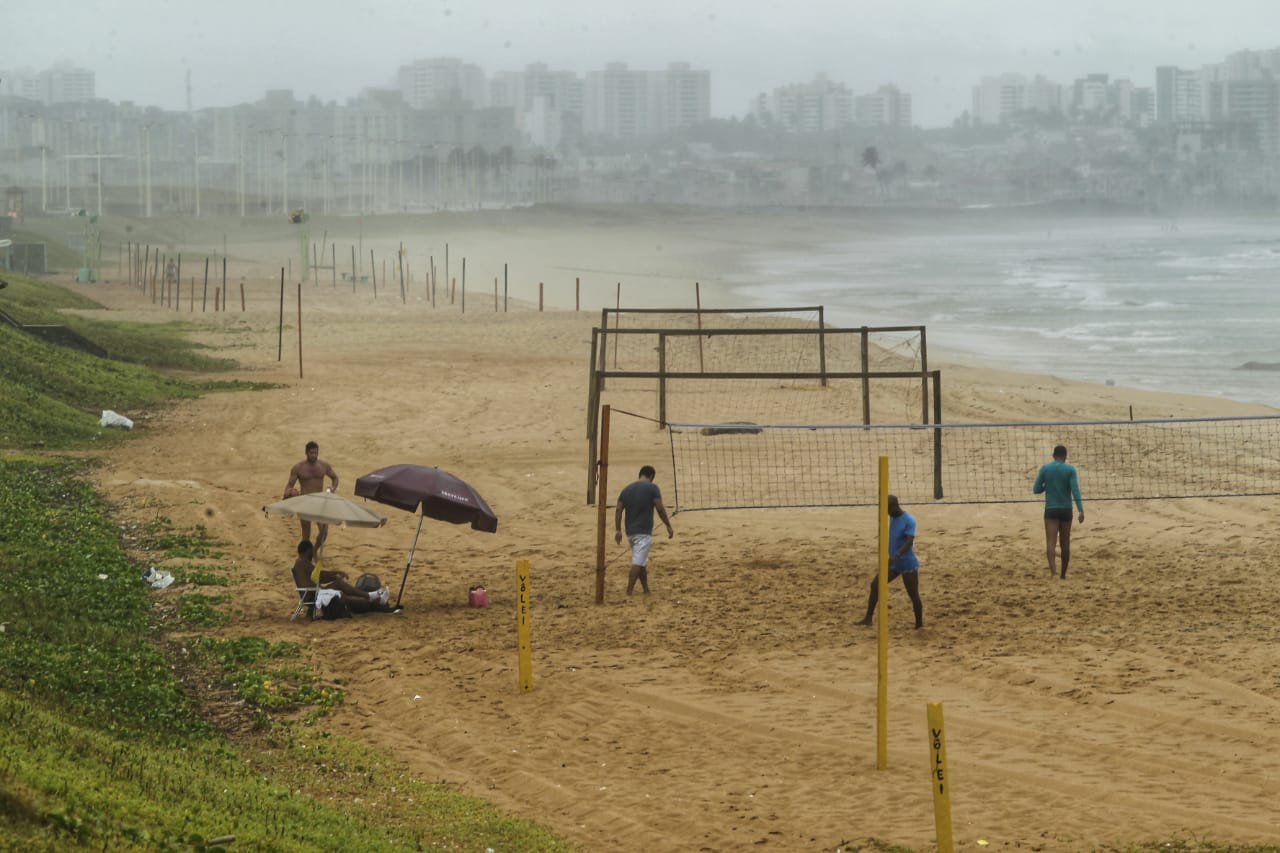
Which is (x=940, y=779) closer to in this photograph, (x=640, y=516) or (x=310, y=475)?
(x=640, y=516)

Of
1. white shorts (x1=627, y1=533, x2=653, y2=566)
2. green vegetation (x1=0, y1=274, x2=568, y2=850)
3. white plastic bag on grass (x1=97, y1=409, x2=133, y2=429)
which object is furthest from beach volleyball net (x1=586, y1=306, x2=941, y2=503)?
white plastic bag on grass (x1=97, y1=409, x2=133, y2=429)

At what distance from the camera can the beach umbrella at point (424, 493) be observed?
46.6ft

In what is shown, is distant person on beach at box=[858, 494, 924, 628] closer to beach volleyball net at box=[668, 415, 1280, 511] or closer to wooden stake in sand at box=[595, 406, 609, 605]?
wooden stake in sand at box=[595, 406, 609, 605]

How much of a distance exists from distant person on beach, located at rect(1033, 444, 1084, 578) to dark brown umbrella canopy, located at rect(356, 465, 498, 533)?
20.0ft

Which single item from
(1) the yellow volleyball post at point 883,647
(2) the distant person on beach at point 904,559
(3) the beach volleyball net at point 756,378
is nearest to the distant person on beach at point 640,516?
(2) the distant person on beach at point 904,559

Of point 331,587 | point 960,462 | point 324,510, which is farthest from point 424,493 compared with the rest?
point 960,462

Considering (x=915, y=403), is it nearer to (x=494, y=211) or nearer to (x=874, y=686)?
(x=874, y=686)

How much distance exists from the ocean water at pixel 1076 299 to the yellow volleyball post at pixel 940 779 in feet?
96.7

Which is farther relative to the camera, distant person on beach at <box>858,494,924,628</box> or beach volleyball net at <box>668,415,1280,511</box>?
beach volleyball net at <box>668,415,1280,511</box>

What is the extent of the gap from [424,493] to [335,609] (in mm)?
1528

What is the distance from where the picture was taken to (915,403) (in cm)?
2980

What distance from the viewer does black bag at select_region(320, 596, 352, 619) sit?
14508 millimetres

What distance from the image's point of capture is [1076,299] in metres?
69.0

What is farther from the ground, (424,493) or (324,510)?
(424,493)
